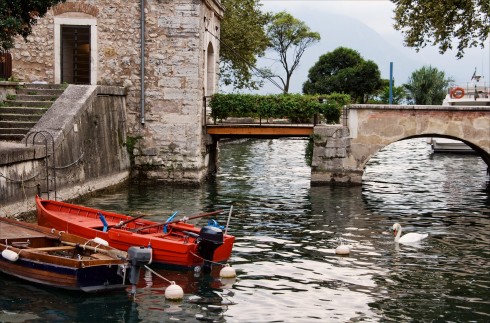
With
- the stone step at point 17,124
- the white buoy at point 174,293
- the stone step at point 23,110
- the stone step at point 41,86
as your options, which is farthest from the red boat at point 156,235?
the stone step at point 41,86

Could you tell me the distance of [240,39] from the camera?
140ft

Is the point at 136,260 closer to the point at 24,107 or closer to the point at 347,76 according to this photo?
the point at 24,107

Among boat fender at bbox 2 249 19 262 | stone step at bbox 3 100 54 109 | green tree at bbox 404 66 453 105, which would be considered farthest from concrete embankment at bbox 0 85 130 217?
green tree at bbox 404 66 453 105

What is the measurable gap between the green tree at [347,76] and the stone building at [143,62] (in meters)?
37.2

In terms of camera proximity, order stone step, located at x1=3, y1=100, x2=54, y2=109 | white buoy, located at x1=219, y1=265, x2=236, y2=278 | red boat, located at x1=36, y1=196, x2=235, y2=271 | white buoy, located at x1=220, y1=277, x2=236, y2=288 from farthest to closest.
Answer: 1. stone step, located at x1=3, y1=100, x2=54, y2=109
2. red boat, located at x1=36, y1=196, x2=235, y2=271
3. white buoy, located at x1=219, y1=265, x2=236, y2=278
4. white buoy, located at x1=220, y1=277, x2=236, y2=288

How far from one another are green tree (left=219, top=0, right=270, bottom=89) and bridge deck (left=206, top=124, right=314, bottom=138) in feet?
44.3

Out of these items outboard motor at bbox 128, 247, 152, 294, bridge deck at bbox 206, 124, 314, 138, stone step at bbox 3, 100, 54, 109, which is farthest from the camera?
bridge deck at bbox 206, 124, 314, 138

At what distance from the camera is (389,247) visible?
1606 centimetres

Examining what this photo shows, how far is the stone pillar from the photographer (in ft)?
84.4

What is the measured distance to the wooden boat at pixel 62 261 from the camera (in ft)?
38.9

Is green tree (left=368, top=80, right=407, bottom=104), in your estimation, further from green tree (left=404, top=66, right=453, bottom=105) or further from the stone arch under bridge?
the stone arch under bridge

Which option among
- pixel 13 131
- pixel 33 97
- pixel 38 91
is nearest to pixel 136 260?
pixel 13 131

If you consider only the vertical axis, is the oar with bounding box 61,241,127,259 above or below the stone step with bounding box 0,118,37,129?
below

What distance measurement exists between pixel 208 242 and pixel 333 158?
42.8 ft
